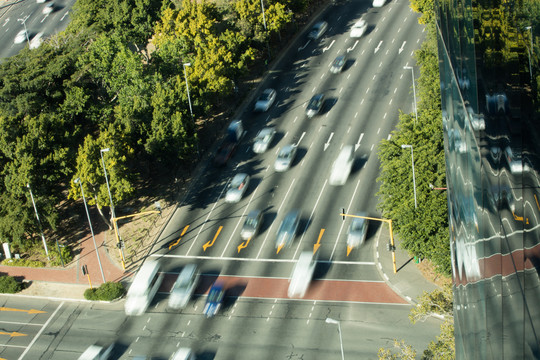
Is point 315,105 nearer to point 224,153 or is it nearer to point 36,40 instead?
point 224,153

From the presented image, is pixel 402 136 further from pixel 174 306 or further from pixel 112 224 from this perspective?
pixel 112 224

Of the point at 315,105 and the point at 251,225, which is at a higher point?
the point at 315,105

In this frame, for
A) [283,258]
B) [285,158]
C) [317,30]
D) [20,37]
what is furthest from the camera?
[20,37]

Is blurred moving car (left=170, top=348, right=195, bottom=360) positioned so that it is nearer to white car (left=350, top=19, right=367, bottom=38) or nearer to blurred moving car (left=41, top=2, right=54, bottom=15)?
white car (left=350, top=19, right=367, bottom=38)

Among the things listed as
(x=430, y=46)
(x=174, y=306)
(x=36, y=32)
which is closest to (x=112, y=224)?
(x=174, y=306)

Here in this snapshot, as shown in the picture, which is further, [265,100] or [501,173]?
Answer: [265,100]

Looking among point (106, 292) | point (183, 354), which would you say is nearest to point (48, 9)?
point (106, 292)

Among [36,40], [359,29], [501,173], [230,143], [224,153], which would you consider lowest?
[224,153]
